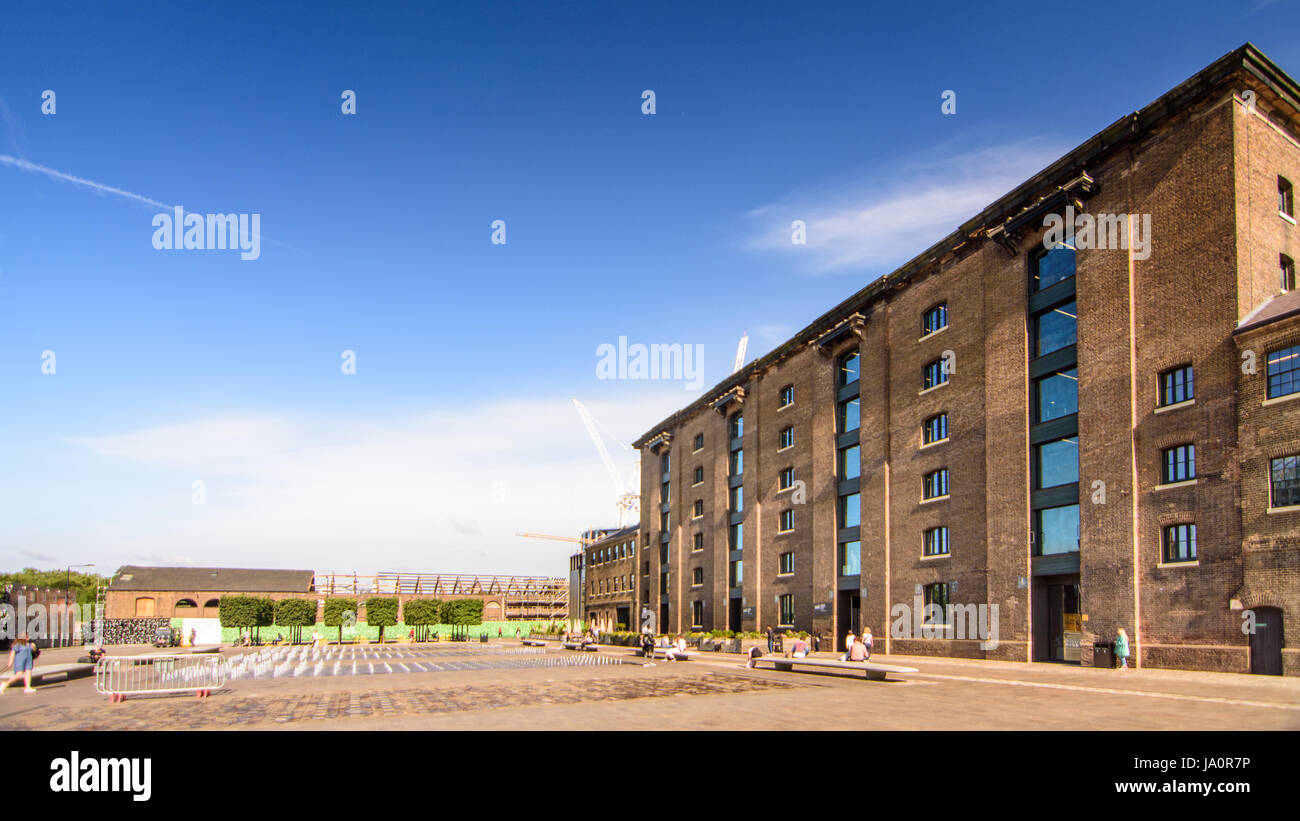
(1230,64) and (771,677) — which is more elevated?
(1230,64)

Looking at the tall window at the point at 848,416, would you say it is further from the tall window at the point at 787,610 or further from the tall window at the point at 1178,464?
the tall window at the point at 1178,464

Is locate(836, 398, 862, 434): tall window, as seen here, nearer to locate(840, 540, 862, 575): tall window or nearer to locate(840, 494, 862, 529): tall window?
locate(840, 494, 862, 529): tall window

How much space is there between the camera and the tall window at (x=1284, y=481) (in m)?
23.8

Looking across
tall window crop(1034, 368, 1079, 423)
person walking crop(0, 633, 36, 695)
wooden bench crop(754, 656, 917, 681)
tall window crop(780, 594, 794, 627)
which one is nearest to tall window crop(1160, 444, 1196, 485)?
tall window crop(1034, 368, 1079, 423)

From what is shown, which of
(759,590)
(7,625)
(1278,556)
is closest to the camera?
(1278,556)

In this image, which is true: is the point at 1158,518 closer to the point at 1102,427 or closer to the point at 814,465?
the point at 1102,427

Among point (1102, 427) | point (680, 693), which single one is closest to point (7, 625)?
point (680, 693)

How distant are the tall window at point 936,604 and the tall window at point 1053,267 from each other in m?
13.1

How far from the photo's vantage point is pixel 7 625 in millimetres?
59312

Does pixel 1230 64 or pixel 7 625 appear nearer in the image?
pixel 1230 64

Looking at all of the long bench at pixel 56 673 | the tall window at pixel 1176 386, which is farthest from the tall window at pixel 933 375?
the long bench at pixel 56 673

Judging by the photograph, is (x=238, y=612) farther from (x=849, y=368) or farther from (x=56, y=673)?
(x=849, y=368)

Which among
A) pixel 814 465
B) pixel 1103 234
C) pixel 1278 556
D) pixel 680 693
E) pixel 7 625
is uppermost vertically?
pixel 1103 234

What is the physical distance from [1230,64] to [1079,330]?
9152 mm
